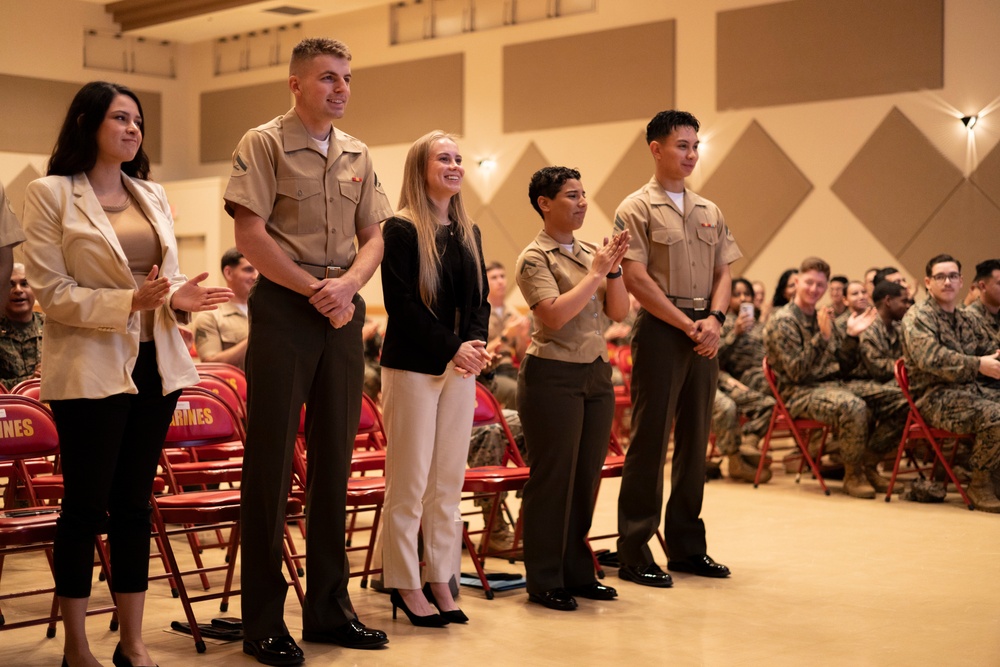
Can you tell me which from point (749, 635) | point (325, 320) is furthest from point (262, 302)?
point (749, 635)

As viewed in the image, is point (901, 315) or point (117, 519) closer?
point (117, 519)

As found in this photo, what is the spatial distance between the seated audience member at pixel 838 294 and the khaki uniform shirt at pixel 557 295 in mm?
5733

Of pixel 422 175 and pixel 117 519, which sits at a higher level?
pixel 422 175

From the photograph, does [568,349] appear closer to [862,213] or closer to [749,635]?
[749,635]

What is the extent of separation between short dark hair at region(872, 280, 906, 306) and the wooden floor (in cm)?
220

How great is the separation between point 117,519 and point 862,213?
30.5 feet

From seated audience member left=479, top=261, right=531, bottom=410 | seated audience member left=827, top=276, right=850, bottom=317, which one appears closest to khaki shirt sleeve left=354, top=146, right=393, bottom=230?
seated audience member left=479, top=261, right=531, bottom=410

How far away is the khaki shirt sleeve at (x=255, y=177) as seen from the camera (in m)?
3.51

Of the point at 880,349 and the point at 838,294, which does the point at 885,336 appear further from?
the point at 838,294

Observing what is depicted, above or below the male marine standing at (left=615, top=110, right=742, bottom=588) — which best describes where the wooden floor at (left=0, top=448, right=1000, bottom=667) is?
below

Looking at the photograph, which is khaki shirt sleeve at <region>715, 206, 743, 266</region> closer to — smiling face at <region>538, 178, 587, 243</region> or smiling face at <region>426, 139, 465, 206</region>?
smiling face at <region>538, 178, 587, 243</region>

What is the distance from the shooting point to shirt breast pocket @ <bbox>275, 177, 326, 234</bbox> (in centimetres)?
Answer: 361

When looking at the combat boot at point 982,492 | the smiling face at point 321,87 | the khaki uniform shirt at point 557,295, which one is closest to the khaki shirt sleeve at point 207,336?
the khaki uniform shirt at point 557,295

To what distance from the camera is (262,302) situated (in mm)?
3568
